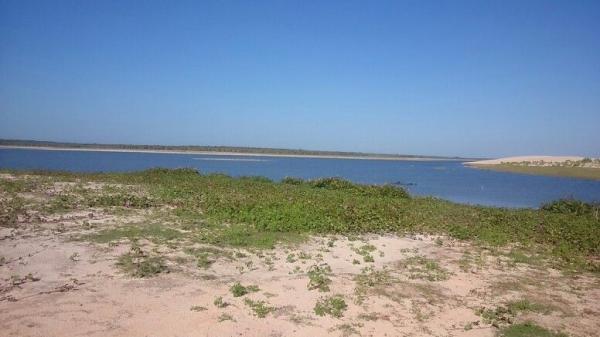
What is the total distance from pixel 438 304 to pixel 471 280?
1.87 meters

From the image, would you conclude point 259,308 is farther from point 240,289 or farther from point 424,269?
point 424,269

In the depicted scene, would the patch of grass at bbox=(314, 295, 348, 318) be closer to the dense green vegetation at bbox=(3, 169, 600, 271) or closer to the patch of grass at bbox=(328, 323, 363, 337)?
the patch of grass at bbox=(328, 323, 363, 337)

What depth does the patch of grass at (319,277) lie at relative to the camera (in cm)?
862

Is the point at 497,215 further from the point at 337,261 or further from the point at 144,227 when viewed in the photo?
the point at 144,227

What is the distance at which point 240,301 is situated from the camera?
7793 mm

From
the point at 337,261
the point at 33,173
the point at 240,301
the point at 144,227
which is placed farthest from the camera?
the point at 33,173

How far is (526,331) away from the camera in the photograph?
23.5ft

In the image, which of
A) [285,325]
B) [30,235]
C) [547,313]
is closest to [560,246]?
[547,313]

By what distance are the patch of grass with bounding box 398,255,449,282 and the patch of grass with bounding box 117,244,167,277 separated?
5.22 metres

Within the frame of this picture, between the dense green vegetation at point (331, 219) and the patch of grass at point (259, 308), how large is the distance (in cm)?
377

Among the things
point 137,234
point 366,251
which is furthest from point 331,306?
point 137,234

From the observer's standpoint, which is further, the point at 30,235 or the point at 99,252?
the point at 30,235

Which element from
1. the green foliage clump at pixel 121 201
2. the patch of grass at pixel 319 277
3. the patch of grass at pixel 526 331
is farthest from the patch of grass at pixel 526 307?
the green foliage clump at pixel 121 201

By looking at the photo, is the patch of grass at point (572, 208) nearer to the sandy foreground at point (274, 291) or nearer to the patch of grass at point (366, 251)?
the sandy foreground at point (274, 291)
